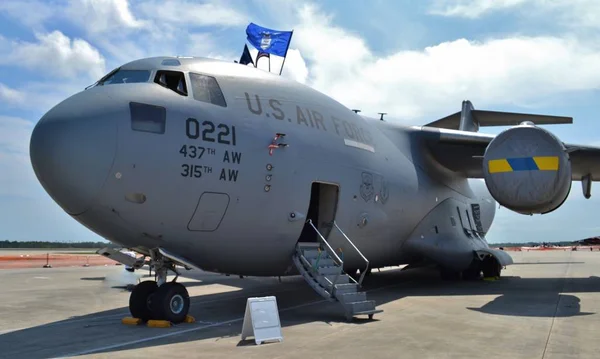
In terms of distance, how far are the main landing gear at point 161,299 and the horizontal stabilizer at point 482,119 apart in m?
14.5

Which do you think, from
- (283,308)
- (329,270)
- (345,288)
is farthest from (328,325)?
(283,308)

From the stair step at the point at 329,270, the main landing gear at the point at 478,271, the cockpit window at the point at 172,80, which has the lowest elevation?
the main landing gear at the point at 478,271

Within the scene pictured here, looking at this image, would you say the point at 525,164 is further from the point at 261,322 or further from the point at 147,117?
the point at 147,117

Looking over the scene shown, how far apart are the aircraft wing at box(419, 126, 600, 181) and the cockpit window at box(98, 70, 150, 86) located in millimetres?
9277

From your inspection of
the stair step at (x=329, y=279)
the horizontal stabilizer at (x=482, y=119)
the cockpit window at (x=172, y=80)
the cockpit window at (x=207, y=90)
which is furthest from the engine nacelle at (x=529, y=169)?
the horizontal stabilizer at (x=482, y=119)

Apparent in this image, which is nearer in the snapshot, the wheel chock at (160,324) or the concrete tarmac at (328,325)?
the concrete tarmac at (328,325)

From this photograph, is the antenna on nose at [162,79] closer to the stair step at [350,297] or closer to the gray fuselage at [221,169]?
the gray fuselage at [221,169]

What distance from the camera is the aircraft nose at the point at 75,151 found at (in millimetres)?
7742

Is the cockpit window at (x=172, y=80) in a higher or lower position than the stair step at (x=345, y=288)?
higher

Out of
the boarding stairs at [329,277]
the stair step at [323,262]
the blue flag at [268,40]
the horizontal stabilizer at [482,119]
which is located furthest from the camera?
the horizontal stabilizer at [482,119]

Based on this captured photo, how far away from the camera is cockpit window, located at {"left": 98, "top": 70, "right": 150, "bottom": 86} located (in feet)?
29.8

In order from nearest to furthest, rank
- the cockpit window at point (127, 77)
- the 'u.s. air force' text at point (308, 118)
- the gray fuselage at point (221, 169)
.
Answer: the gray fuselage at point (221, 169) < the cockpit window at point (127, 77) < the 'u.s. air force' text at point (308, 118)

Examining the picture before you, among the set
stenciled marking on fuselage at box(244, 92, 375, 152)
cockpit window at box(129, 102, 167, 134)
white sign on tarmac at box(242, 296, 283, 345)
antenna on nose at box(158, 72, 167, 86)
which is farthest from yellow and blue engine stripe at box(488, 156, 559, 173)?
cockpit window at box(129, 102, 167, 134)

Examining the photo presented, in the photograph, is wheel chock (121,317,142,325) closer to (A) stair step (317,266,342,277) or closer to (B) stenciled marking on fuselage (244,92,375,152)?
(A) stair step (317,266,342,277)
